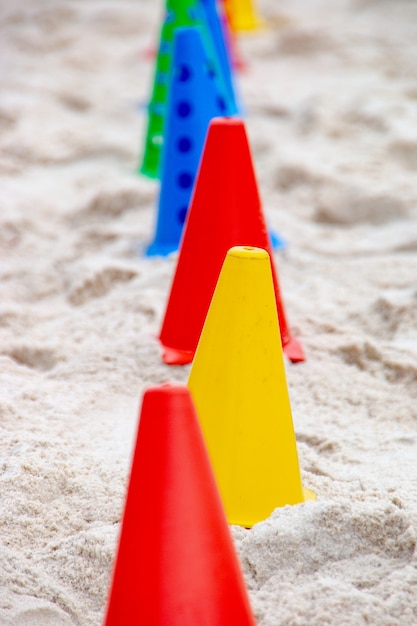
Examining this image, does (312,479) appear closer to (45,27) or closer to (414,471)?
(414,471)

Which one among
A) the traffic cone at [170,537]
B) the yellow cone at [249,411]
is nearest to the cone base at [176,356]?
the yellow cone at [249,411]

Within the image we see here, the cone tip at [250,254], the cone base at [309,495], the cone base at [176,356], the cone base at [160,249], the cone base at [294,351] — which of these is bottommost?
the cone base at [160,249]

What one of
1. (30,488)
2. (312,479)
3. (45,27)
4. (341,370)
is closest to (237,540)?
(312,479)

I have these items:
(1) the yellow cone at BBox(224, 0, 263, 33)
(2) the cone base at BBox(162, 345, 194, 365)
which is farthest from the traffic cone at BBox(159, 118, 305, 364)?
(1) the yellow cone at BBox(224, 0, 263, 33)

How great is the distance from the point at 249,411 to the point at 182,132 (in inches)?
61.1

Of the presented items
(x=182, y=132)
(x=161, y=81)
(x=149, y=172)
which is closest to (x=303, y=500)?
(x=182, y=132)

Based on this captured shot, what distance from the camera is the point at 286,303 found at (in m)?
2.49

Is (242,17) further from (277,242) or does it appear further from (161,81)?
(277,242)

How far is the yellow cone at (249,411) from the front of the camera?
1.52m

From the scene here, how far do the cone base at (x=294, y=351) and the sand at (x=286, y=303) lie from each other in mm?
29

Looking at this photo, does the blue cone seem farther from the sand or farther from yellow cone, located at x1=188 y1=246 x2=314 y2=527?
yellow cone, located at x1=188 y1=246 x2=314 y2=527

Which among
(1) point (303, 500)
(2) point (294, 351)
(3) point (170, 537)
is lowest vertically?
(2) point (294, 351)

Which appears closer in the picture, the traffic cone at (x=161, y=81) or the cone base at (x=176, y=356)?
the cone base at (x=176, y=356)

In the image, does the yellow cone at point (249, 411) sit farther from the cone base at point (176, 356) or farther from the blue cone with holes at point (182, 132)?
the blue cone with holes at point (182, 132)
